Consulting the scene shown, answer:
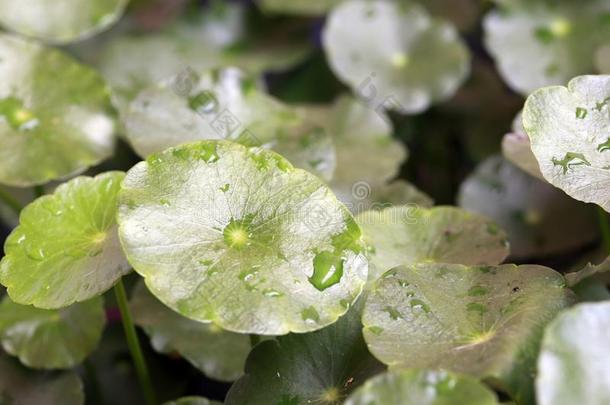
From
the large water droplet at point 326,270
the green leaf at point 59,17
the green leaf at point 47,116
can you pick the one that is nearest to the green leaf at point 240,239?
the large water droplet at point 326,270

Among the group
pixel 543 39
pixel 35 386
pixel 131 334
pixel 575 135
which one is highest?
pixel 575 135

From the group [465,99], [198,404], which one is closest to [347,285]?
[198,404]

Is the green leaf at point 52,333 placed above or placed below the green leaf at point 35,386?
above

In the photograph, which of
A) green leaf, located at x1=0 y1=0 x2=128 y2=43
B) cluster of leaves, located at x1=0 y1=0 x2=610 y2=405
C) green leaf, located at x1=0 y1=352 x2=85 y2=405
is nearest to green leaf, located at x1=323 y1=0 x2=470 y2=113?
cluster of leaves, located at x1=0 y1=0 x2=610 y2=405

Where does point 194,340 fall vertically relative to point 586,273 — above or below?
below

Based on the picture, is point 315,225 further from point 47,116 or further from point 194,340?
point 47,116

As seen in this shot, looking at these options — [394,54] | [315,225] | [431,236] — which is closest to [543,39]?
[394,54]

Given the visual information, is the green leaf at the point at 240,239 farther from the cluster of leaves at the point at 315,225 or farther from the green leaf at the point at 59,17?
the green leaf at the point at 59,17

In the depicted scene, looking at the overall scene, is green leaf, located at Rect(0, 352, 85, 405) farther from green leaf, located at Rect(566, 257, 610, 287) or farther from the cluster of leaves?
green leaf, located at Rect(566, 257, 610, 287)
